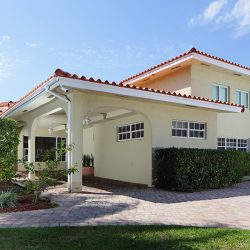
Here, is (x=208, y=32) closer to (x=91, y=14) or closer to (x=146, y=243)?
(x=91, y=14)

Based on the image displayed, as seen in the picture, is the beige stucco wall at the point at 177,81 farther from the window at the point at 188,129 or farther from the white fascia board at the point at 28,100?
the white fascia board at the point at 28,100

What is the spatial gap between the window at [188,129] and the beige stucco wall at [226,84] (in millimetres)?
1913

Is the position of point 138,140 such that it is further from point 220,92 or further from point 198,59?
point 220,92

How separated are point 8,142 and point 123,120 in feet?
17.5

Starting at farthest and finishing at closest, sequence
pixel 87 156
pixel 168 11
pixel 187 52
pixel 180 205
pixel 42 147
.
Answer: pixel 42 147 < pixel 87 156 < pixel 187 52 < pixel 168 11 < pixel 180 205

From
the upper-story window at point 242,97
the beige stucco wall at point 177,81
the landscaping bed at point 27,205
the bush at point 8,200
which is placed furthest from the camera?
the upper-story window at point 242,97

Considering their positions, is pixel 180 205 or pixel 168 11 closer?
pixel 180 205

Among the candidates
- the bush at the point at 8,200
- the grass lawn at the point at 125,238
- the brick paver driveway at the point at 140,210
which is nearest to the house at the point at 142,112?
the brick paver driveway at the point at 140,210

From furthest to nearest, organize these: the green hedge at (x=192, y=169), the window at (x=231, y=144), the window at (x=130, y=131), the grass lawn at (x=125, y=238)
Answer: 1. the window at (x=231, y=144)
2. the window at (x=130, y=131)
3. the green hedge at (x=192, y=169)
4. the grass lawn at (x=125, y=238)

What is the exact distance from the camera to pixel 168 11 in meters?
13.1

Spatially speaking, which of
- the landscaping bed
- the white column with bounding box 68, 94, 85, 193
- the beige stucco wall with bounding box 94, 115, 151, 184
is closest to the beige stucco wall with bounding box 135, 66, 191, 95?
the beige stucco wall with bounding box 94, 115, 151, 184

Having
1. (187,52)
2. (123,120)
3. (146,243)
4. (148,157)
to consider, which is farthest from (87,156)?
(146,243)

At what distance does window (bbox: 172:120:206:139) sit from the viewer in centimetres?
1491

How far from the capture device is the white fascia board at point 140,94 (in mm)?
10727
